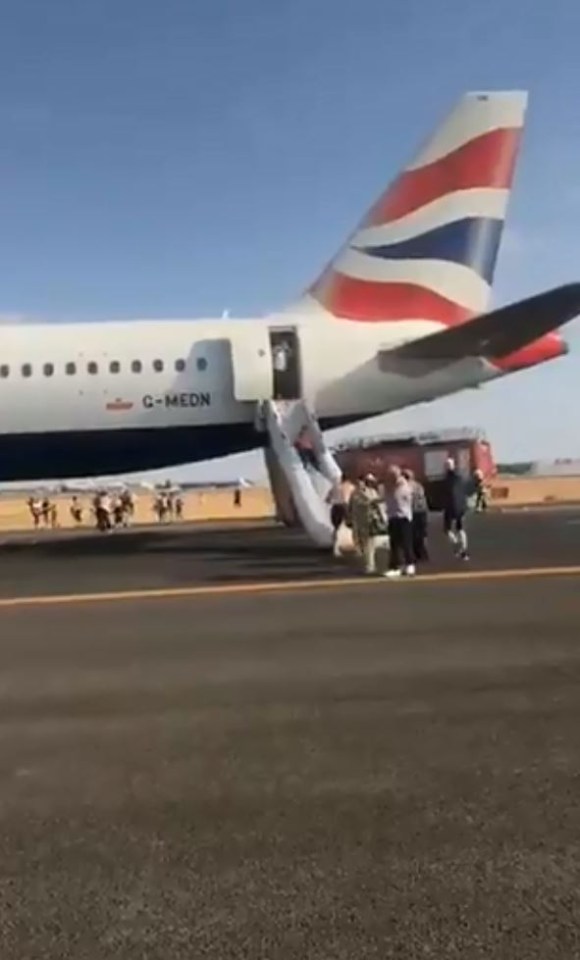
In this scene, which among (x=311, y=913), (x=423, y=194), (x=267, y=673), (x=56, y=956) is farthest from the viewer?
(x=423, y=194)

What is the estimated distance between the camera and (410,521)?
52.1 feet

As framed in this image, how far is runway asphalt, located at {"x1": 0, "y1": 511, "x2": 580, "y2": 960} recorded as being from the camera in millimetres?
3770

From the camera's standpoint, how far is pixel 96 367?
2355 cm

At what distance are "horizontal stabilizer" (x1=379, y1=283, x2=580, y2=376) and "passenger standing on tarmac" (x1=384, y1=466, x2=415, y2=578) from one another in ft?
19.7

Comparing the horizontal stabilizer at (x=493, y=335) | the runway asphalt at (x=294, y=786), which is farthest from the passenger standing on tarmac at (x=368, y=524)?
the horizontal stabilizer at (x=493, y=335)

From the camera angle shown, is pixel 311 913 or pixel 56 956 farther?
pixel 311 913

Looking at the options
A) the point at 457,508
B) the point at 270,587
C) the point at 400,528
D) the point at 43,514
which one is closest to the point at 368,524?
the point at 400,528

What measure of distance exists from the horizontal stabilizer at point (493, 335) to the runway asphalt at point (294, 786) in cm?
967

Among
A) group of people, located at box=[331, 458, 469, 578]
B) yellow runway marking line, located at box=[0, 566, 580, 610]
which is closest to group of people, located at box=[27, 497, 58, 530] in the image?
group of people, located at box=[331, 458, 469, 578]

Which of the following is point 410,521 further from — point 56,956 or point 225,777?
point 56,956

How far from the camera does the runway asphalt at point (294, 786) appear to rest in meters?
3.77

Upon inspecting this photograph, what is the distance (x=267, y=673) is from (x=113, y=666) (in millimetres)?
1406

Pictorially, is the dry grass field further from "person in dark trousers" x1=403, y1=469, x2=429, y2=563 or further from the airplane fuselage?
"person in dark trousers" x1=403, y1=469, x2=429, y2=563

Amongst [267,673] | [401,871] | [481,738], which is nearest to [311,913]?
[401,871]
